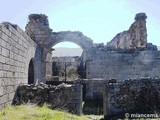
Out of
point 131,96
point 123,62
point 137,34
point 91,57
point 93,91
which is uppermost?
point 137,34

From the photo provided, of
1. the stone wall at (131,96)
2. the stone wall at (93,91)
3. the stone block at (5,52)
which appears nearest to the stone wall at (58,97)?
the stone wall at (131,96)

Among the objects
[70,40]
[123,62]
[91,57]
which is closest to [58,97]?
[91,57]

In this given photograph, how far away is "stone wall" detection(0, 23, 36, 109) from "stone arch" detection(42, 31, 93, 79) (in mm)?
4469

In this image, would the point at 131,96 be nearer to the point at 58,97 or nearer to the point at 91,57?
the point at 58,97

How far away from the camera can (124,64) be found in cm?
1571

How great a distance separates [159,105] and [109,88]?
1640mm

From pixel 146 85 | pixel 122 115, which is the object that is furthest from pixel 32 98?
pixel 146 85

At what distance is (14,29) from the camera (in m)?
9.23

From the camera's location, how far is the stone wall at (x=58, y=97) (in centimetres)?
895

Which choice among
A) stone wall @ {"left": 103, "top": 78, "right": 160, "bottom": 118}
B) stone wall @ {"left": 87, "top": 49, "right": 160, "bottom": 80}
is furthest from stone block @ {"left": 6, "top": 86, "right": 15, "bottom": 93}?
stone wall @ {"left": 87, "top": 49, "right": 160, "bottom": 80}

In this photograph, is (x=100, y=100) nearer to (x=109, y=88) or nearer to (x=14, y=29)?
(x=109, y=88)

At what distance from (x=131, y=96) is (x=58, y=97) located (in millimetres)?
2451

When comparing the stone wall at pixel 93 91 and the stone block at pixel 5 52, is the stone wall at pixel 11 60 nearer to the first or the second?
the stone block at pixel 5 52

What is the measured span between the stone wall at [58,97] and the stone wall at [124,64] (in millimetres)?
6425
